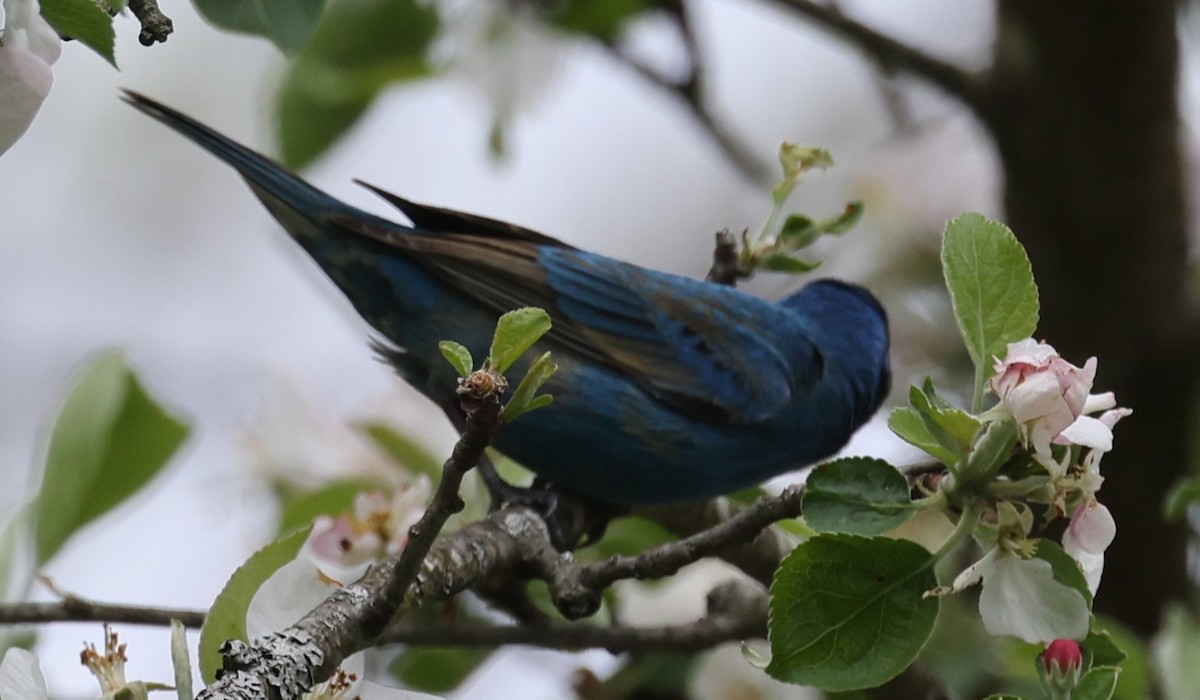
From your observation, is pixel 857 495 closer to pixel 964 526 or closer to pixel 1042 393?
pixel 964 526

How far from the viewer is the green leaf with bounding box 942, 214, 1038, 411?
153 cm

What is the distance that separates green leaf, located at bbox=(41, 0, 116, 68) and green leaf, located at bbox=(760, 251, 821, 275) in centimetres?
112

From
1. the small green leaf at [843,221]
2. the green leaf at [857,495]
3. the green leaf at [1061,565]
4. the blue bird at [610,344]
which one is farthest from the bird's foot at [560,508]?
the green leaf at [1061,565]

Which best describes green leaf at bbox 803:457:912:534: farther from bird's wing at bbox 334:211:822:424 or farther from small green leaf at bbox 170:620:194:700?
bird's wing at bbox 334:211:822:424

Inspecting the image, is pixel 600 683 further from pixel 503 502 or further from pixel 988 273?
pixel 988 273

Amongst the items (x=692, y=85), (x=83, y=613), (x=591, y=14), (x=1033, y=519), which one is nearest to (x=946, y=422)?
(x=1033, y=519)

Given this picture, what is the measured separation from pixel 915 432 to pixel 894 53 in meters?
2.12

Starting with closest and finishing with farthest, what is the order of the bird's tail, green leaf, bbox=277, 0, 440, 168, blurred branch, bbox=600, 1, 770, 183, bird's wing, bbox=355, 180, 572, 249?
1. the bird's tail
2. bird's wing, bbox=355, 180, 572, 249
3. green leaf, bbox=277, 0, 440, 168
4. blurred branch, bbox=600, 1, 770, 183

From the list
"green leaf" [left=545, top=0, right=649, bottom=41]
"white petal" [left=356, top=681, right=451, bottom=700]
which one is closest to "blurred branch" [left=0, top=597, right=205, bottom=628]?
"white petal" [left=356, top=681, right=451, bottom=700]

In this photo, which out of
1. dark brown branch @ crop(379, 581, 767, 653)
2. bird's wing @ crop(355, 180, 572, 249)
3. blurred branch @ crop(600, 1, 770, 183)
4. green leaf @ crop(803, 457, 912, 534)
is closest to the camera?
green leaf @ crop(803, 457, 912, 534)

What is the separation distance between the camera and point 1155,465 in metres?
3.44

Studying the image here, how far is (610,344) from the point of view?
2.90 meters

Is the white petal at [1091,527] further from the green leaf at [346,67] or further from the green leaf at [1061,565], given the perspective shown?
the green leaf at [346,67]

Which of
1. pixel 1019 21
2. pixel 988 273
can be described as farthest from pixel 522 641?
pixel 1019 21
